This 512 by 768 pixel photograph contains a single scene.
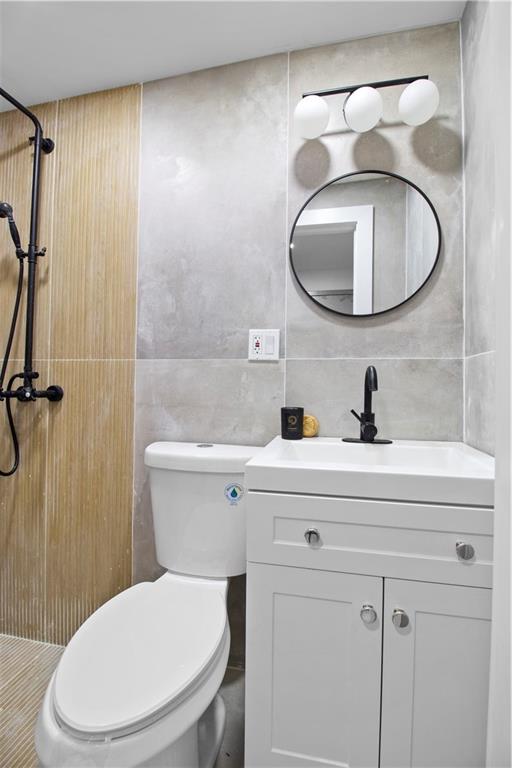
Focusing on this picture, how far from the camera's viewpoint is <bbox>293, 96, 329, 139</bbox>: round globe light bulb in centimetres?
126

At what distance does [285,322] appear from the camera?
1387 mm

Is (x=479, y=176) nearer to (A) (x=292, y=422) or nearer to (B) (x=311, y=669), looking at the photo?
(A) (x=292, y=422)

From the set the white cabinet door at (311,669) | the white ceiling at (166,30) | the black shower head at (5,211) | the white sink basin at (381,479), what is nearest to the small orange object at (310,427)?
the white sink basin at (381,479)

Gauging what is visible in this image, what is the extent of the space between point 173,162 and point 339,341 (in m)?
0.96

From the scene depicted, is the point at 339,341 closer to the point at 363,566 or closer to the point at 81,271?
the point at 363,566

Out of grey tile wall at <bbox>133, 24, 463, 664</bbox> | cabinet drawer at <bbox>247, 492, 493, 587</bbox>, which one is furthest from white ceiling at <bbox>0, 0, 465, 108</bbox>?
cabinet drawer at <bbox>247, 492, 493, 587</bbox>

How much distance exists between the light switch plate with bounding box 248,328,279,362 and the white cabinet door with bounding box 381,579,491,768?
2.64 ft

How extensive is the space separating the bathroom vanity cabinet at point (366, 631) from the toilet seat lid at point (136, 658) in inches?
6.0

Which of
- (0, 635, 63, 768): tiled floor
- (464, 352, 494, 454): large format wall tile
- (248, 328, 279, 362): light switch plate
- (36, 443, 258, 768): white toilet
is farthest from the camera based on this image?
(248, 328, 279, 362): light switch plate

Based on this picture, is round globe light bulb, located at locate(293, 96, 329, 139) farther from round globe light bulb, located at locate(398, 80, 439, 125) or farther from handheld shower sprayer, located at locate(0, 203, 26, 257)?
handheld shower sprayer, located at locate(0, 203, 26, 257)

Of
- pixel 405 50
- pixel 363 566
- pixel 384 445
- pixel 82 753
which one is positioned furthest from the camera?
pixel 405 50

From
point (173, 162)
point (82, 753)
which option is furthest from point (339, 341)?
point (82, 753)

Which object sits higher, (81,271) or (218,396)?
(81,271)

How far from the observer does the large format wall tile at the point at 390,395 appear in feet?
4.15
